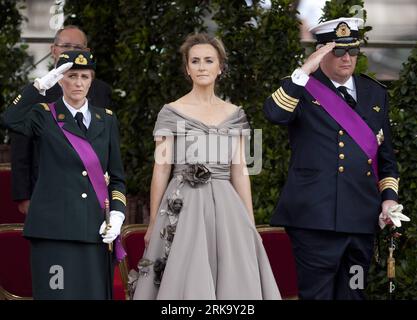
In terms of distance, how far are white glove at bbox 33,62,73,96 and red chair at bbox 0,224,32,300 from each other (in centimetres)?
181

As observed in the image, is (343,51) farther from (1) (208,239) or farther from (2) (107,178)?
(2) (107,178)

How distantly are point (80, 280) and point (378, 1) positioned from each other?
4.95m

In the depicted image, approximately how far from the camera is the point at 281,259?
300 inches

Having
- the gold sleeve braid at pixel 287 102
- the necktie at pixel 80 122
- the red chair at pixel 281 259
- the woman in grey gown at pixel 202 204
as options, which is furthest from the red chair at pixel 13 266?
the gold sleeve braid at pixel 287 102

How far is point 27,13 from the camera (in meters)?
11.1

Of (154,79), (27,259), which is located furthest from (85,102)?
(154,79)

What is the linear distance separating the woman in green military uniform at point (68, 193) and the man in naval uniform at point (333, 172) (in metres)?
0.90

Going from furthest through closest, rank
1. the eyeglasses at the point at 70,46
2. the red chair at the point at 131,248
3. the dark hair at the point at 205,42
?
the red chair at the point at 131,248
the eyeglasses at the point at 70,46
the dark hair at the point at 205,42

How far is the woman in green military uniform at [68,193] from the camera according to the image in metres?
5.80

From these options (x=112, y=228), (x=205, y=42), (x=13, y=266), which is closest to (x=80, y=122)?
(x=112, y=228)

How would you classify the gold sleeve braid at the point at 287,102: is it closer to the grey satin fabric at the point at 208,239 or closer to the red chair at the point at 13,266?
the grey satin fabric at the point at 208,239

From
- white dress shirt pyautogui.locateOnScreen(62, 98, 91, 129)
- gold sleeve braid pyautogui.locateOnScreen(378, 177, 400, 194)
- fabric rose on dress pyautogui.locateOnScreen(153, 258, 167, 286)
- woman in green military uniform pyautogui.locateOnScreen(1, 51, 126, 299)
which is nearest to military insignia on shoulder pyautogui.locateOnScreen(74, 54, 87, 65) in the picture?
woman in green military uniform pyautogui.locateOnScreen(1, 51, 126, 299)

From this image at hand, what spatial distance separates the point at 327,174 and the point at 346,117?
302 millimetres
